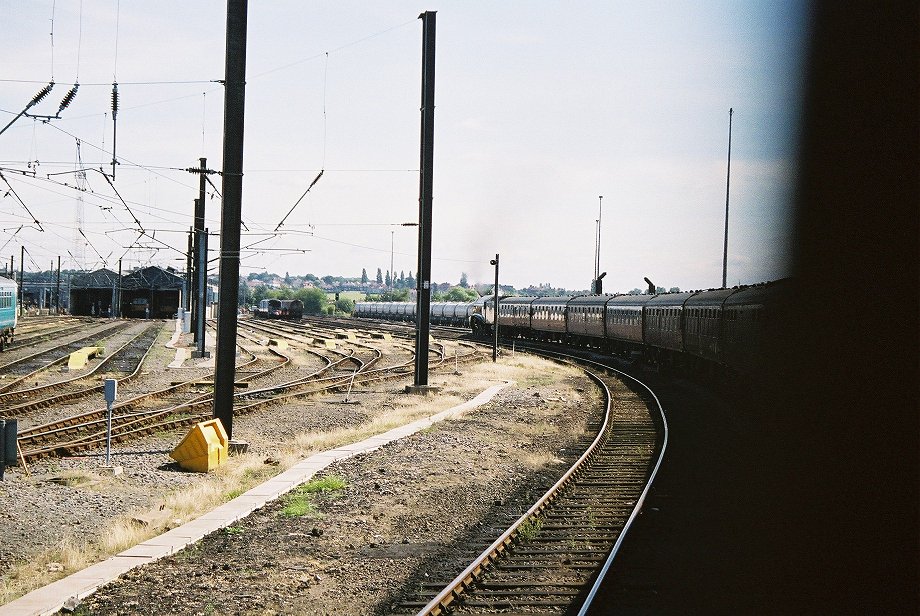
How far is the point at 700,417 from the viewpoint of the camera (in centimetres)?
2362

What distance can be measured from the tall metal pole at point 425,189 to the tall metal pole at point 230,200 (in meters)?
10.5

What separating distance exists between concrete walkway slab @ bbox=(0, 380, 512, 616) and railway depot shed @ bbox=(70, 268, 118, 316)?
103697 millimetres

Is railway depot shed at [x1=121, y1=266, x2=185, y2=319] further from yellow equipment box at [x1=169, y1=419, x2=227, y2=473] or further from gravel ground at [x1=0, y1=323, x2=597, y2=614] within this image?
yellow equipment box at [x1=169, y1=419, x2=227, y2=473]

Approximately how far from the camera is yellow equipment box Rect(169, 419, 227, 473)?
1652cm

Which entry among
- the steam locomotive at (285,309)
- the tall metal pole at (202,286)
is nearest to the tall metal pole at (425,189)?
the tall metal pole at (202,286)

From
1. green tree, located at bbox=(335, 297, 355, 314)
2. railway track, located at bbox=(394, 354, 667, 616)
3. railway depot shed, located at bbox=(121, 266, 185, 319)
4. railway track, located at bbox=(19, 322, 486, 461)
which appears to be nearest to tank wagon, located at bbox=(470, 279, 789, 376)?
railway track, located at bbox=(394, 354, 667, 616)

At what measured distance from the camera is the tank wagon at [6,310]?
48.8 meters

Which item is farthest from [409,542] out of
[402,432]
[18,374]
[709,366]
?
[18,374]

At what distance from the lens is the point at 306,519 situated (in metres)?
12.4

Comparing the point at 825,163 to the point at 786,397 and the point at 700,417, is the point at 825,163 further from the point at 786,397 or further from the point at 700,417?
the point at 700,417

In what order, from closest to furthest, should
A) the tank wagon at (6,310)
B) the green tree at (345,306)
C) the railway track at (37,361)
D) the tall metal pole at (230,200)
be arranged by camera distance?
the tall metal pole at (230,200), the railway track at (37,361), the tank wagon at (6,310), the green tree at (345,306)

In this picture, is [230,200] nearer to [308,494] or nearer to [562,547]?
[308,494]

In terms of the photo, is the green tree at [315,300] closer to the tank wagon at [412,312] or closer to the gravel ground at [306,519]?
the tank wagon at [412,312]

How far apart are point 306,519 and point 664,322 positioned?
2930 centimetres
